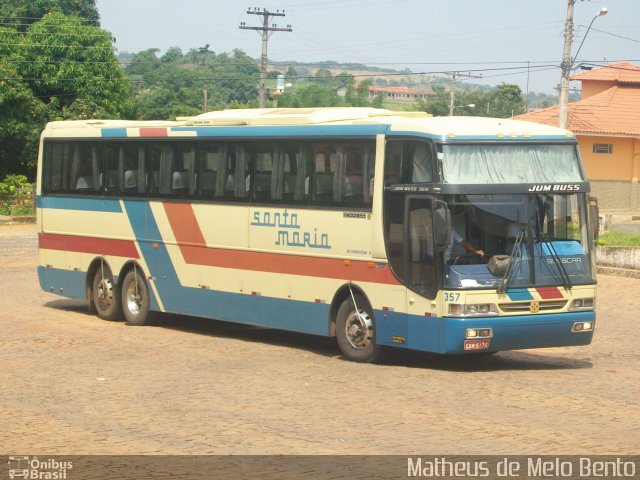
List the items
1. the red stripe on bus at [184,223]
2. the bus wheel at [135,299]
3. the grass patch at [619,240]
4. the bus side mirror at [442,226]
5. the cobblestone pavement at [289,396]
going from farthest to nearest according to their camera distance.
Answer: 1. the grass patch at [619,240]
2. the bus wheel at [135,299]
3. the red stripe on bus at [184,223]
4. the bus side mirror at [442,226]
5. the cobblestone pavement at [289,396]

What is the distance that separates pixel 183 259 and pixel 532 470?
11243 millimetres

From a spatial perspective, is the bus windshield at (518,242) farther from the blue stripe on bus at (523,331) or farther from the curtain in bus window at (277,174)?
the curtain in bus window at (277,174)

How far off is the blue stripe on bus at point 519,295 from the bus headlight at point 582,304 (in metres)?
0.68

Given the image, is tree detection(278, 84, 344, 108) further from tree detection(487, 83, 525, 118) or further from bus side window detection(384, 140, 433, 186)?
bus side window detection(384, 140, 433, 186)

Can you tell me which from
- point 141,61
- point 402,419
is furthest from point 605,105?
point 141,61

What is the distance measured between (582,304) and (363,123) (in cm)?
371

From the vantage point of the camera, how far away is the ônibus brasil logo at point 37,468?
9227 mm

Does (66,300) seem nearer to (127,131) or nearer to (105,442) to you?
(127,131)

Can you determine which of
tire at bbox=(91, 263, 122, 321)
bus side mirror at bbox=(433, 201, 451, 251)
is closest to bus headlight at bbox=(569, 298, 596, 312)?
bus side mirror at bbox=(433, 201, 451, 251)

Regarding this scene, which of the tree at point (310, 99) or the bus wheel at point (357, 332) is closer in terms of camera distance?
the bus wheel at point (357, 332)

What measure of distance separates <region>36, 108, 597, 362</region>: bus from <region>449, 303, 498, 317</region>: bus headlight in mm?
17

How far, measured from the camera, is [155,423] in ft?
38.3

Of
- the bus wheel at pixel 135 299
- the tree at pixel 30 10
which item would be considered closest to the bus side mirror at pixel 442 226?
the bus wheel at pixel 135 299

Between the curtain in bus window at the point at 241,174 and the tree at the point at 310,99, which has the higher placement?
the tree at the point at 310,99
